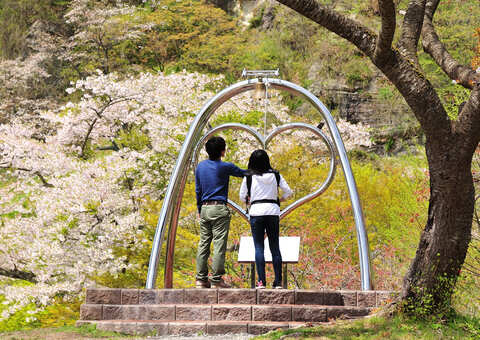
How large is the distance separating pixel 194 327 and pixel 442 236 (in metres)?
2.61

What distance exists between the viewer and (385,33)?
4824 millimetres

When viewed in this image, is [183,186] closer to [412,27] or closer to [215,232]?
[215,232]

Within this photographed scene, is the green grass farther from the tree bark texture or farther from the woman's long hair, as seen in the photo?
the woman's long hair

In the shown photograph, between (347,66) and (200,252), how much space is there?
23.3 meters

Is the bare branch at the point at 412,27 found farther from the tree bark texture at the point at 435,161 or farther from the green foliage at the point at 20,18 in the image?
the green foliage at the point at 20,18

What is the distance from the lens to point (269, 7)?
3541 centimetres

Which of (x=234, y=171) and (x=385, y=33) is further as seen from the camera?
(x=234, y=171)

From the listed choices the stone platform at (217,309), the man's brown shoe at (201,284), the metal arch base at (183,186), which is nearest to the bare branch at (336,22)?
the stone platform at (217,309)

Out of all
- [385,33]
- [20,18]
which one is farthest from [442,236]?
[20,18]

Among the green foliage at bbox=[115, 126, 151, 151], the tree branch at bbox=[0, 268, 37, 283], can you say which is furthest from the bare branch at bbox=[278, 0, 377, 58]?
the green foliage at bbox=[115, 126, 151, 151]

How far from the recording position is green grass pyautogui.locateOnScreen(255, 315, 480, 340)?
4.84 metres

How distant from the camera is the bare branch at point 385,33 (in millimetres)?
4707

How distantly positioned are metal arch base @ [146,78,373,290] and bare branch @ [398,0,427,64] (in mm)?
2816

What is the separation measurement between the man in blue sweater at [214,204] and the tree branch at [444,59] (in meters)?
2.65
